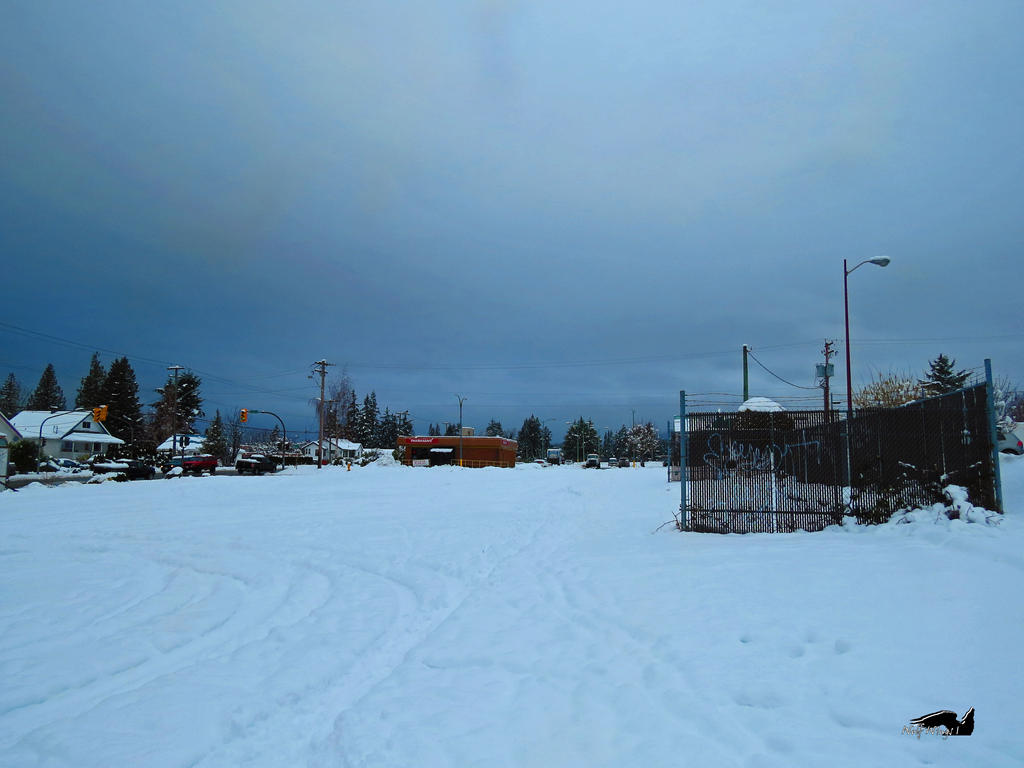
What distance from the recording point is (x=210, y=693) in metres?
4.64

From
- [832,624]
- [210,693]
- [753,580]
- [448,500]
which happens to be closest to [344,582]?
[210,693]

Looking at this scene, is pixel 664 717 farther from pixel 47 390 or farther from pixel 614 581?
pixel 47 390

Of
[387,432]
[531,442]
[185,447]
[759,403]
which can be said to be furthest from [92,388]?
[759,403]

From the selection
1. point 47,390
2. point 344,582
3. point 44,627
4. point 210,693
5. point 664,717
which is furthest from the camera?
point 47,390

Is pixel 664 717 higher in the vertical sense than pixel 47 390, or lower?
lower

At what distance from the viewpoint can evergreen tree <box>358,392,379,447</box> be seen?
12169cm

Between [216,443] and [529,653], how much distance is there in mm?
97976

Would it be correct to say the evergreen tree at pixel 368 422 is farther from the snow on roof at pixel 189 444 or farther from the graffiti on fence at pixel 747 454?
the graffiti on fence at pixel 747 454

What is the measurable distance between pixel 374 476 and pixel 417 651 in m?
29.2

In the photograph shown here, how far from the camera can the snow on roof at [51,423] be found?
239ft

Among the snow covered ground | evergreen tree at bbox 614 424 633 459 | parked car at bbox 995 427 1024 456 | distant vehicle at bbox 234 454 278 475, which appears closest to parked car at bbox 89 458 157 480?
distant vehicle at bbox 234 454 278 475

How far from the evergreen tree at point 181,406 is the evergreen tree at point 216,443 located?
13.6ft

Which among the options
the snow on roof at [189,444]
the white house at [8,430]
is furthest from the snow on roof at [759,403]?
the snow on roof at [189,444]

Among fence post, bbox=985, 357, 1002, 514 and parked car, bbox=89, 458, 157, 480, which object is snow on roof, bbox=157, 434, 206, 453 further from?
fence post, bbox=985, 357, 1002, 514
